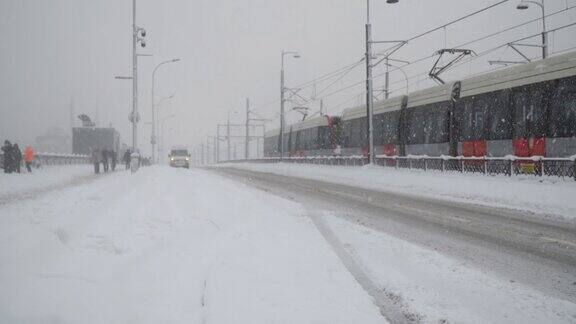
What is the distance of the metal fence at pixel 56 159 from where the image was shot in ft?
106

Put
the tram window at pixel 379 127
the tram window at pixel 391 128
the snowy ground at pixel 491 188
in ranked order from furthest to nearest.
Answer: the tram window at pixel 379 127 < the tram window at pixel 391 128 < the snowy ground at pixel 491 188

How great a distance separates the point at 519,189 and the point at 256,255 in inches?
488

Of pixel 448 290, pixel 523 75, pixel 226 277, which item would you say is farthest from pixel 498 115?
pixel 226 277

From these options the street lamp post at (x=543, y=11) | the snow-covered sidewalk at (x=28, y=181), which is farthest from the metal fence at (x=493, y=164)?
the snow-covered sidewalk at (x=28, y=181)

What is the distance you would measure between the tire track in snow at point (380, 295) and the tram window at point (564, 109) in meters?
12.8

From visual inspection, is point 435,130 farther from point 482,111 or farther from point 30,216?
point 30,216

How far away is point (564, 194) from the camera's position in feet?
44.1

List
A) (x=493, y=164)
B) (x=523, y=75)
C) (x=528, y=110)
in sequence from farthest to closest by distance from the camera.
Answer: (x=493, y=164)
(x=523, y=75)
(x=528, y=110)

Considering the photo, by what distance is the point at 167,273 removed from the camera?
447 centimetres

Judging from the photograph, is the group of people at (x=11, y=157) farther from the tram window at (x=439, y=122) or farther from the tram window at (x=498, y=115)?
the tram window at (x=498, y=115)

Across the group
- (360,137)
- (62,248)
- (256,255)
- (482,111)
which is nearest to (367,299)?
(256,255)

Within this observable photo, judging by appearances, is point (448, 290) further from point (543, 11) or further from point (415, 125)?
point (543, 11)

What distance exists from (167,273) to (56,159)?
3870cm

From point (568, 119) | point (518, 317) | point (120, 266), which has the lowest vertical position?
point (518, 317)
